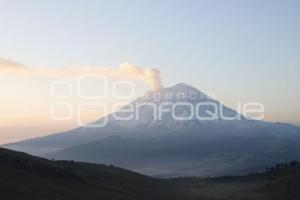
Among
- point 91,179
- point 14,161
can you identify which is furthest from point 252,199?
point 14,161

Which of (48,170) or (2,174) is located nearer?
(2,174)

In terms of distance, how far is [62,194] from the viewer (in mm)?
60406

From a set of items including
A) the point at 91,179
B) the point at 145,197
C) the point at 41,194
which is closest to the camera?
the point at 41,194

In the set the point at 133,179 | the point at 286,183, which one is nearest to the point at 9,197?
the point at 133,179

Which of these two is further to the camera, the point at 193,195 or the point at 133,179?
the point at 133,179

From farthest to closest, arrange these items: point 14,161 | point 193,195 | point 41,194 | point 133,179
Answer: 1. point 133,179
2. point 193,195
3. point 14,161
4. point 41,194

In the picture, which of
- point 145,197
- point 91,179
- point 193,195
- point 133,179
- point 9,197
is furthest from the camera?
point 133,179

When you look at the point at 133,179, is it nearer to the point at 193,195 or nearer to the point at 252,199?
the point at 193,195

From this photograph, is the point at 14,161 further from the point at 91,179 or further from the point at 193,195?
the point at 193,195

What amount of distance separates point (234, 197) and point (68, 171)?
27032 mm

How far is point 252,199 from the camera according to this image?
8319 centimetres

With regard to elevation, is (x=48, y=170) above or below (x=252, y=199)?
above

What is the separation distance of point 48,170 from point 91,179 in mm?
10259

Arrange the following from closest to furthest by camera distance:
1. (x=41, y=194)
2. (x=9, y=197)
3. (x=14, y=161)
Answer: (x=9, y=197)
(x=41, y=194)
(x=14, y=161)
